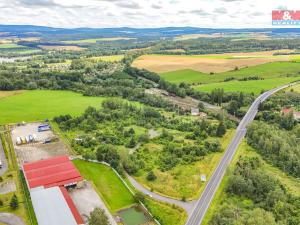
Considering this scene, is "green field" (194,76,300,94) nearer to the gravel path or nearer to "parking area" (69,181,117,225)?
the gravel path

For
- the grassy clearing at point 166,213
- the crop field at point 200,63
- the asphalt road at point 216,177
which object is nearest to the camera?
the grassy clearing at point 166,213

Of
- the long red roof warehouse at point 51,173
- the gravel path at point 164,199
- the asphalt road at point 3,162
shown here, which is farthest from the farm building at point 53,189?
the gravel path at point 164,199

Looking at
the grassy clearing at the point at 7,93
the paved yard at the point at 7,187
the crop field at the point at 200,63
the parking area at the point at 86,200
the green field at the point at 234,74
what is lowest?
the parking area at the point at 86,200

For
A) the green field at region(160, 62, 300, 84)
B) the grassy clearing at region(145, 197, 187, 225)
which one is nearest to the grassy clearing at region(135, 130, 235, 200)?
the grassy clearing at region(145, 197, 187, 225)

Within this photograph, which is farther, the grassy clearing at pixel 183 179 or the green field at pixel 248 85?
the green field at pixel 248 85

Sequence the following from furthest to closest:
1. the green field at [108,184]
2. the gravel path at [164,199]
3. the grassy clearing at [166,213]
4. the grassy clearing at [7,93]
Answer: the grassy clearing at [7,93], the green field at [108,184], the gravel path at [164,199], the grassy clearing at [166,213]

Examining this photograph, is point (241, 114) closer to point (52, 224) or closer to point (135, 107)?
point (135, 107)

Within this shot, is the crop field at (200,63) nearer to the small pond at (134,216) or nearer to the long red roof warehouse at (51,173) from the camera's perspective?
the long red roof warehouse at (51,173)
